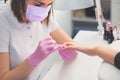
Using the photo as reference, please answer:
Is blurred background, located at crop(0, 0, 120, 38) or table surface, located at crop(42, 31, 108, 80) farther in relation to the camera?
blurred background, located at crop(0, 0, 120, 38)

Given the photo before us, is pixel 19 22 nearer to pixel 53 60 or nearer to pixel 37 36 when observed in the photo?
pixel 37 36

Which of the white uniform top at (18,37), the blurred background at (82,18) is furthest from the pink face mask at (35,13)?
the blurred background at (82,18)

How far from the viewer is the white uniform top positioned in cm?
110

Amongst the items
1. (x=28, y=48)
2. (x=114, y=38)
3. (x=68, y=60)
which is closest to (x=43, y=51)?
(x=28, y=48)

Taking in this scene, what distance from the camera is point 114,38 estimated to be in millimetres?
1581

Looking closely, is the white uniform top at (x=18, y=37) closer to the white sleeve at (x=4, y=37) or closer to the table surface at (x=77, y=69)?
the white sleeve at (x=4, y=37)

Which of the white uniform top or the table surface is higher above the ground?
the white uniform top

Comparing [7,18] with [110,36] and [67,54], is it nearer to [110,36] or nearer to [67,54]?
[67,54]

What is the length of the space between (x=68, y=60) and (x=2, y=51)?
375mm

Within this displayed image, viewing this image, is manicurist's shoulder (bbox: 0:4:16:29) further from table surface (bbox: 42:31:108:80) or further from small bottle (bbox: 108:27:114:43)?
small bottle (bbox: 108:27:114:43)

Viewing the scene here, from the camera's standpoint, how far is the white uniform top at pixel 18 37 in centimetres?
110

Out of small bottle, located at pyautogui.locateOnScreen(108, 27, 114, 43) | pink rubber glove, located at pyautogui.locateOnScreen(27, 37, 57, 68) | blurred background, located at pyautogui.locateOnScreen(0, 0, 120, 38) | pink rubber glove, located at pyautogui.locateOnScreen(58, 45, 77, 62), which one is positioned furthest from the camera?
blurred background, located at pyautogui.locateOnScreen(0, 0, 120, 38)

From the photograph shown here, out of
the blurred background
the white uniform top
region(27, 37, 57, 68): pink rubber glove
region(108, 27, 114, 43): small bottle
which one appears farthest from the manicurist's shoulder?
the blurred background

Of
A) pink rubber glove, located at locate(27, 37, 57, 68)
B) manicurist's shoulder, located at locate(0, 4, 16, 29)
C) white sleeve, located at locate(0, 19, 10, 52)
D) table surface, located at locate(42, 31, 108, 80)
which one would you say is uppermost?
manicurist's shoulder, located at locate(0, 4, 16, 29)
